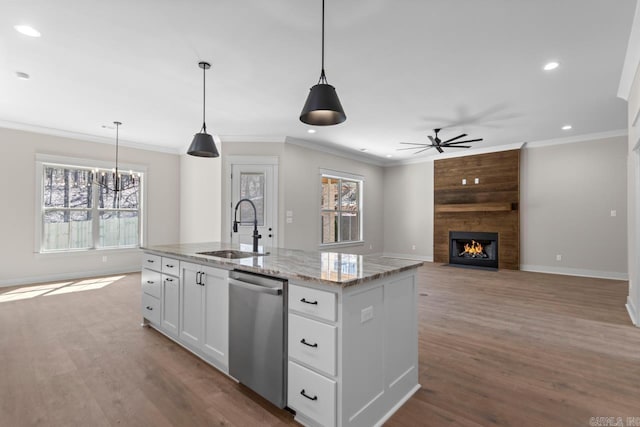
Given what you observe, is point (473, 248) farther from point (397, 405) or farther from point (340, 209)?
point (397, 405)

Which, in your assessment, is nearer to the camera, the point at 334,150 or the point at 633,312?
the point at 633,312

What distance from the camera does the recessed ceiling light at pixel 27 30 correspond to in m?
2.63

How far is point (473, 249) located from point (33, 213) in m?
8.78

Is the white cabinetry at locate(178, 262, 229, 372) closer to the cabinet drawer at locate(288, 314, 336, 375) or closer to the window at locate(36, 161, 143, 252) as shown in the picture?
the cabinet drawer at locate(288, 314, 336, 375)

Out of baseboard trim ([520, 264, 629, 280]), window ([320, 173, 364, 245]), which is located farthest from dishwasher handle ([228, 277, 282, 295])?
baseboard trim ([520, 264, 629, 280])

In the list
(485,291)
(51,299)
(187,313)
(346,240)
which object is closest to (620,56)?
(485,291)

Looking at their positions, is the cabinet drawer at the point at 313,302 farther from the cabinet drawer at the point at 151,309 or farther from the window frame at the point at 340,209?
the window frame at the point at 340,209

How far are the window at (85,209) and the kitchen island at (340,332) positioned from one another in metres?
5.14

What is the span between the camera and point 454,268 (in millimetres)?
7074

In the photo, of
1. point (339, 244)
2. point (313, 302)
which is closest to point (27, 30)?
point (313, 302)

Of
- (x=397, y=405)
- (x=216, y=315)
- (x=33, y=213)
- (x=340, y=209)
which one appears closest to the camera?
(x=397, y=405)

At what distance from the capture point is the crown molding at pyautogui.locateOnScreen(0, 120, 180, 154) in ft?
17.3

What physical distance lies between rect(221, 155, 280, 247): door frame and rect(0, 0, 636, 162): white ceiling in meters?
0.79

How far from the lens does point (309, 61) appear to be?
321cm
